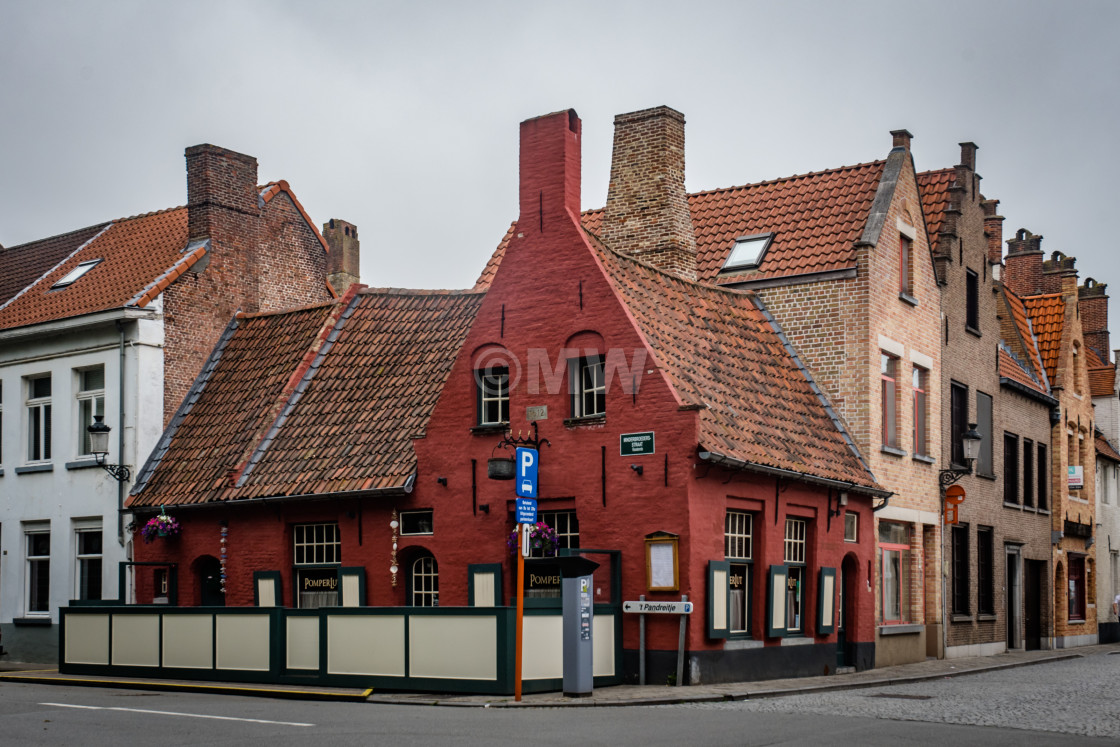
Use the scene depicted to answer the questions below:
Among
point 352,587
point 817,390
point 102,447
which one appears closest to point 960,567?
point 817,390

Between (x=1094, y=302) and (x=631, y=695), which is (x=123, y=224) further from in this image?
(x=1094, y=302)

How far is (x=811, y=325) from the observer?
998 inches

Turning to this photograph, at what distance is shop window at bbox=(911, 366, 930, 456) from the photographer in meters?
27.6

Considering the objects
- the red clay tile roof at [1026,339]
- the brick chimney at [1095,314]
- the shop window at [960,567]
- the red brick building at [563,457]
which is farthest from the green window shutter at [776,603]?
the brick chimney at [1095,314]

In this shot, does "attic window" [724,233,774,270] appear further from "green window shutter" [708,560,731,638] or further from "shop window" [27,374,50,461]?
"shop window" [27,374,50,461]

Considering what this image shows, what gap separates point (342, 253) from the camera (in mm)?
35625

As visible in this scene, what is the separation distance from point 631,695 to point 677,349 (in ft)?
19.1

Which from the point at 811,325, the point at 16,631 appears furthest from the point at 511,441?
the point at 16,631

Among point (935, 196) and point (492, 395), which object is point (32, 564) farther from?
point (935, 196)

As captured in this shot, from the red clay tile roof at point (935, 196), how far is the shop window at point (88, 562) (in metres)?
17.9

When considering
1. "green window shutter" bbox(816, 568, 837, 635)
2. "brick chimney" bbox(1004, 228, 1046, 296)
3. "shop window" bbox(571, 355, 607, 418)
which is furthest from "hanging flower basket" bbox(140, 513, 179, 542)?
"brick chimney" bbox(1004, 228, 1046, 296)

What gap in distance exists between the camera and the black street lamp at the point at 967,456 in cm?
2677

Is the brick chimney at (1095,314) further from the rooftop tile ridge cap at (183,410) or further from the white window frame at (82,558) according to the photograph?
the white window frame at (82,558)

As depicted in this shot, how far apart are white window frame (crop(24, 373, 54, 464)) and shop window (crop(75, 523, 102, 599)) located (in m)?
1.99
